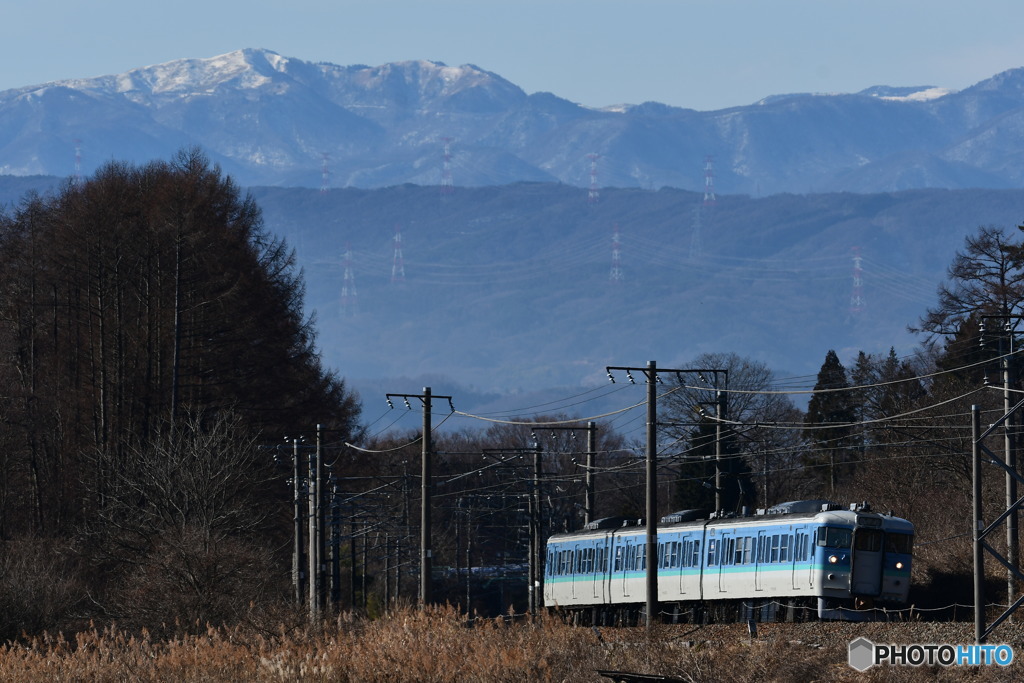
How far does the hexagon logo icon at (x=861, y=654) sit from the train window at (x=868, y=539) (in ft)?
46.8

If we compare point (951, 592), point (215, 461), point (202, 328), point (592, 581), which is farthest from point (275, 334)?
point (951, 592)

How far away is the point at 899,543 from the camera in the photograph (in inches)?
1540

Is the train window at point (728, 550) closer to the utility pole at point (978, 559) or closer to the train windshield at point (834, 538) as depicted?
the train windshield at point (834, 538)

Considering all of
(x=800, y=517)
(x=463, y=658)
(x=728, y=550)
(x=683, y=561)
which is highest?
(x=800, y=517)

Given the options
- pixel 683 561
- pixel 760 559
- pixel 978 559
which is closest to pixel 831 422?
pixel 683 561

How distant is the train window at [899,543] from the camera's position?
1531 inches

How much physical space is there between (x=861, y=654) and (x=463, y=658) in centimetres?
579

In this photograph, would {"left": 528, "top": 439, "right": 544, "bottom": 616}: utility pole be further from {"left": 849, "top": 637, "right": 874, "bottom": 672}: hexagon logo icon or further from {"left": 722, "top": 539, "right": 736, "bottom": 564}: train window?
{"left": 849, "top": 637, "right": 874, "bottom": 672}: hexagon logo icon

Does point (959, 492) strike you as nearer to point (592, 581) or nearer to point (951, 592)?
point (951, 592)

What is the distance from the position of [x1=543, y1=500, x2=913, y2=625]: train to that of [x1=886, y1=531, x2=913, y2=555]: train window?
0.08 feet

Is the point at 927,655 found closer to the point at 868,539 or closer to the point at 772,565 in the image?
the point at 868,539

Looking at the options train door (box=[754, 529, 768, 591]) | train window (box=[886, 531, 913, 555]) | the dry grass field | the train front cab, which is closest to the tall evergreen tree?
train window (box=[886, 531, 913, 555])

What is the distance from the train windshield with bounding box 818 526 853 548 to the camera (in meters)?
37.6

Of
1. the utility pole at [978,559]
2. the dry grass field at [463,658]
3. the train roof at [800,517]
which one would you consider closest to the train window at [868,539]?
the train roof at [800,517]
